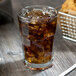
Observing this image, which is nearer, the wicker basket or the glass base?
the glass base

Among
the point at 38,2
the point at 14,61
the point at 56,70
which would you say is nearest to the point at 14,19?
the point at 38,2

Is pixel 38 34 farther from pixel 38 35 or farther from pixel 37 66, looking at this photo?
pixel 37 66

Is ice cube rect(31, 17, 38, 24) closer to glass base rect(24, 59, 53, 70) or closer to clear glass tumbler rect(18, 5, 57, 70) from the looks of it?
clear glass tumbler rect(18, 5, 57, 70)

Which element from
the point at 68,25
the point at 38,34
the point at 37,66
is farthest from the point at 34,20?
the point at 68,25

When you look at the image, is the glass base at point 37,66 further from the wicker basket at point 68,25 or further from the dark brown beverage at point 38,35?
the wicker basket at point 68,25

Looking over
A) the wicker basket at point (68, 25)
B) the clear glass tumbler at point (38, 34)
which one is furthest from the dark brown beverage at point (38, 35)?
the wicker basket at point (68, 25)

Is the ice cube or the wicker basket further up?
the ice cube

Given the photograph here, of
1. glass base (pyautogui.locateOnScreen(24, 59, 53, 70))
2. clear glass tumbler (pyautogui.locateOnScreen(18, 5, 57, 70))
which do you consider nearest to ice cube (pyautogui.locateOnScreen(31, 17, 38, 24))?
clear glass tumbler (pyautogui.locateOnScreen(18, 5, 57, 70))
